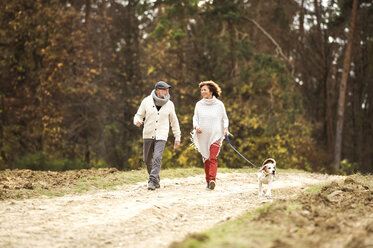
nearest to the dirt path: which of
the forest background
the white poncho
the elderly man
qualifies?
the elderly man

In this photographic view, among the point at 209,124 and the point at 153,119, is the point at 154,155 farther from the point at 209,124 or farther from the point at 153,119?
the point at 209,124

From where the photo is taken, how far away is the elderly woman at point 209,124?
403 inches

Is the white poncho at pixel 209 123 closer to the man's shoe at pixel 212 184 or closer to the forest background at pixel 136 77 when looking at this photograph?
the man's shoe at pixel 212 184

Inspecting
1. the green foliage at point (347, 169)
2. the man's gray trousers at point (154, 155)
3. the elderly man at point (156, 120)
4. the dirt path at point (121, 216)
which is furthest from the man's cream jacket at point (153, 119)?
the green foliage at point (347, 169)

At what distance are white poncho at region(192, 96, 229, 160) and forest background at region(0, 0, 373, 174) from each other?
27.4 feet

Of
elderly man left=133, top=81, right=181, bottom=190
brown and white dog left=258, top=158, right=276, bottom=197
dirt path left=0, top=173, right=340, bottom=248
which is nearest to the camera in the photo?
dirt path left=0, top=173, right=340, bottom=248

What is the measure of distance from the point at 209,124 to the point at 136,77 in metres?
15.7

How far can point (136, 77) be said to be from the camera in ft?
83.8

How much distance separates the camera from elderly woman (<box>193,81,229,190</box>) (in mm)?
10238

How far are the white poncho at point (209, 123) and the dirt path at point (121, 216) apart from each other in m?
0.99

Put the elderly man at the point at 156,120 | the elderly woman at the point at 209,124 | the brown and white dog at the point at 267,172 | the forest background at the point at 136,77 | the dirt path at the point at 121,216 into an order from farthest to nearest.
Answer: the forest background at the point at 136,77 < the elderly woman at the point at 209,124 < the elderly man at the point at 156,120 < the brown and white dog at the point at 267,172 < the dirt path at the point at 121,216

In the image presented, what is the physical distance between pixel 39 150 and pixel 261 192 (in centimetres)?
1368

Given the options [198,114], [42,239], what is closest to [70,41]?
[198,114]

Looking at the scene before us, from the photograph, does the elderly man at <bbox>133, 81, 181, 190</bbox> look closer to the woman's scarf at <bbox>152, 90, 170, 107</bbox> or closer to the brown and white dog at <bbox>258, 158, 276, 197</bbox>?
the woman's scarf at <bbox>152, 90, 170, 107</bbox>
